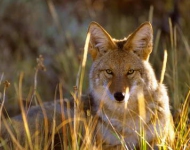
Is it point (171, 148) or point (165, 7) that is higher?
point (165, 7)

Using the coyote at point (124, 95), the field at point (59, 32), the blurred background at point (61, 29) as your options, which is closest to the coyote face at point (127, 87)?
the coyote at point (124, 95)

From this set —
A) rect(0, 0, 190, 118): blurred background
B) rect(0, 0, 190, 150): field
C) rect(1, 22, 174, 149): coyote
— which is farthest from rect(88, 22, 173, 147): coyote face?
rect(0, 0, 190, 118): blurred background

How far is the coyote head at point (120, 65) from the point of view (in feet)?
16.8

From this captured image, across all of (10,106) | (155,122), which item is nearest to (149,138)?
(155,122)

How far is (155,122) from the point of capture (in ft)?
16.3

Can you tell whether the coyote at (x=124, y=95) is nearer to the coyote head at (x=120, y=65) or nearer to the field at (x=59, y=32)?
the coyote head at (x=120, y=65)

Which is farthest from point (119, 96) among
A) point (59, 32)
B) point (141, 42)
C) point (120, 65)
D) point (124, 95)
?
point (59, 32)

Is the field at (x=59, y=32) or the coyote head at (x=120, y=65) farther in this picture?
the field at (x=59, y=32)

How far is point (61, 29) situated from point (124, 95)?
6688mm

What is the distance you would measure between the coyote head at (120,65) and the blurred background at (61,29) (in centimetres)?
299

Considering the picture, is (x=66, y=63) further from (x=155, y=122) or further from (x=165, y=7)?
(x=155, y=122)

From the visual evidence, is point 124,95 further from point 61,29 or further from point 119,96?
point 61,29

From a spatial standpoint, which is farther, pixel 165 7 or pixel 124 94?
pixel 165 7

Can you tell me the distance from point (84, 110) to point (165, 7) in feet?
20.1
